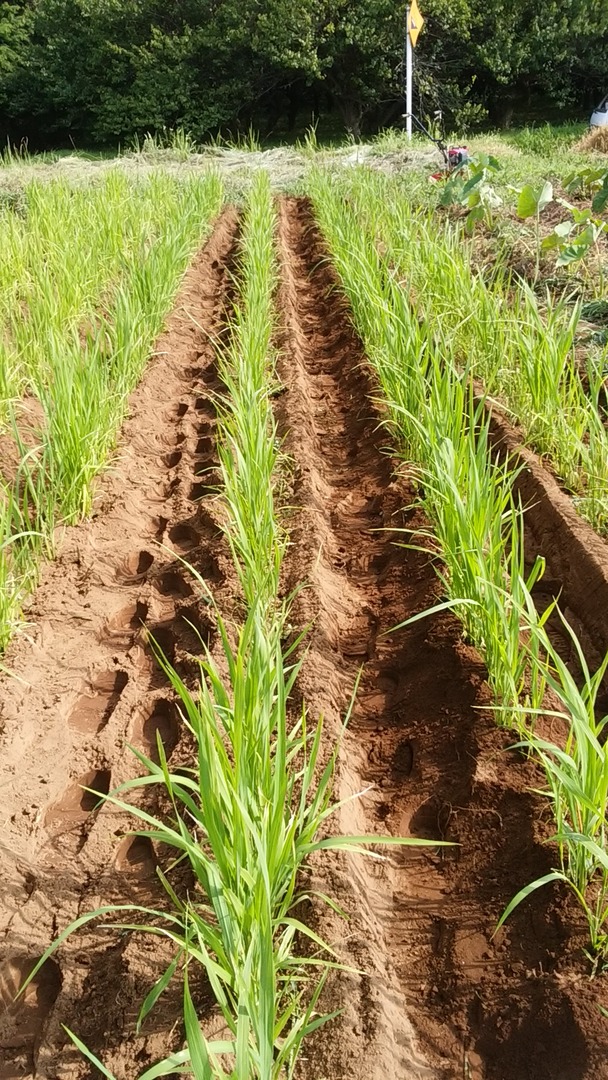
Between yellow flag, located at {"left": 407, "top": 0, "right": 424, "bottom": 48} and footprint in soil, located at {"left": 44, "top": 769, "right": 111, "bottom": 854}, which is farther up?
yellow flag, located at {"left": 407, "top": 0, "right": 424, "bottom": 48}

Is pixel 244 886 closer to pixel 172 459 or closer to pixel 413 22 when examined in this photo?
pixel 172 459

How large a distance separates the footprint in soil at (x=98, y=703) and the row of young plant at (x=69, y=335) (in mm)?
254

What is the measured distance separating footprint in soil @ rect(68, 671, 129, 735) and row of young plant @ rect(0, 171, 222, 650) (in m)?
0.25

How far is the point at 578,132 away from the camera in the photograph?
12031 mm

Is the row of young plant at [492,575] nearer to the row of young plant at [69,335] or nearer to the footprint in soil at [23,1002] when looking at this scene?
the footprint in soil at [23,1002]

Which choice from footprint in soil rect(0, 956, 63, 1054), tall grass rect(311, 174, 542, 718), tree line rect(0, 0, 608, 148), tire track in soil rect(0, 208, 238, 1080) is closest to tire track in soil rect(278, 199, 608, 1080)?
tall grass rect(311, 174, 542, 718)

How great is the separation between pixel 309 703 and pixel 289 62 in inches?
604

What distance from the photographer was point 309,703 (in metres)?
1.78

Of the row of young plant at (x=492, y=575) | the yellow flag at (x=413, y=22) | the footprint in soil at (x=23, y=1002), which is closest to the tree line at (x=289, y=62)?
the yellow flag at (x=413, y=22)

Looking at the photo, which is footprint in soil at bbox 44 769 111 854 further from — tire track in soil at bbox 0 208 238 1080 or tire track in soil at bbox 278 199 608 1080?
tire track in soil at bbox 278 199 608 1080

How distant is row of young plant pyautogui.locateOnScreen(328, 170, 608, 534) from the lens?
225cm

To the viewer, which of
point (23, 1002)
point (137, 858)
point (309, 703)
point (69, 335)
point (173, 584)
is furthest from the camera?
point (69, 335)

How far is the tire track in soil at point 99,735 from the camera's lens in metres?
1.23

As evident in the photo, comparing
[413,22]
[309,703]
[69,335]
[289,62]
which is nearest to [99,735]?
[309,703]
